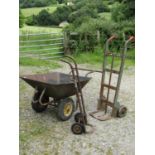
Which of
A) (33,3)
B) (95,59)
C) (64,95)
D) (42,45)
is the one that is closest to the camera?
(64,95)

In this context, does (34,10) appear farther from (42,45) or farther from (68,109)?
(68,109)

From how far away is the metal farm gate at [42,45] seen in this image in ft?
29.7

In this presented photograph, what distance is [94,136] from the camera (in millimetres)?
3586

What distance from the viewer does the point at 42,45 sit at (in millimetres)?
9133

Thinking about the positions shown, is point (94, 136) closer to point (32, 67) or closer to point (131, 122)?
point (131, 122)

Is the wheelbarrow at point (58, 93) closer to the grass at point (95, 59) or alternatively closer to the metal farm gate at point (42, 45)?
the grass at point (95, 59)

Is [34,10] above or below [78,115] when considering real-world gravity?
above

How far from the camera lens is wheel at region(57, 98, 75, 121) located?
393cm

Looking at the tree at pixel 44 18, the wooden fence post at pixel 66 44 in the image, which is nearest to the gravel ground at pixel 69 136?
the wooden fence post at pixel 66 44

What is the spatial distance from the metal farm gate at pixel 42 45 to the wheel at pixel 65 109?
496cm

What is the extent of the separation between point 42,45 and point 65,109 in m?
5.39

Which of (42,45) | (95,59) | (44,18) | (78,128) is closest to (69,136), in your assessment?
(78,128)
